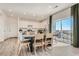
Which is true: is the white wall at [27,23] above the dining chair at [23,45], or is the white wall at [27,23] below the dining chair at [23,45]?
above

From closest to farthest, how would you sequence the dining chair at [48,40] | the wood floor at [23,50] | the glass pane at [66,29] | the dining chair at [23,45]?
the wood floor at [23,50], the dining chair at [23,45], the dining chair at [48,40], the glass pane at [66,29]

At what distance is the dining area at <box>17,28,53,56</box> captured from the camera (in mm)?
4668

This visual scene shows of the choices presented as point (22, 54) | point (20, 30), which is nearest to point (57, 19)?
point (20, 30)

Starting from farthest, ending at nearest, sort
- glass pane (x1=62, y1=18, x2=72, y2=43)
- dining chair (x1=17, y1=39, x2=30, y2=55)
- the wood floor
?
glass pane (x1=62, y1=18, x2=72, y2=43), dining chair (x1=17, y1=39, x2=30, y2=55), the wood floor

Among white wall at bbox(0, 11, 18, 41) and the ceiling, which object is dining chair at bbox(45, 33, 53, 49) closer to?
the ceiling

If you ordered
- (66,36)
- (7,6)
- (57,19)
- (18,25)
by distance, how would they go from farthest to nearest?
(66,36), (57,19), (18,25), (7,6)

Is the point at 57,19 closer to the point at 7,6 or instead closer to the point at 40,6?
the point at 40,6

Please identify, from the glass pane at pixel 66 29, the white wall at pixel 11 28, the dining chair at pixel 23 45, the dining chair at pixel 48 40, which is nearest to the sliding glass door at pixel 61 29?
the glass pane at pixel 66 29

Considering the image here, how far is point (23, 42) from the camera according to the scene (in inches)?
193

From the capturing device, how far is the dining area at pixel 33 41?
4668 mm

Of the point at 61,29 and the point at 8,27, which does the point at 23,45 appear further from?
the point at 61,29

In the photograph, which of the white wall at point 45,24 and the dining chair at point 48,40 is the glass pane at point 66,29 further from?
the white wall at point 45,24

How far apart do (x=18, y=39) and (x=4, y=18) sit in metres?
0.92

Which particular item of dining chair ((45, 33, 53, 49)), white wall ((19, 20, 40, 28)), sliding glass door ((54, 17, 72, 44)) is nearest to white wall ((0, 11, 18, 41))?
white wall ((19, 20, 40, 28))
